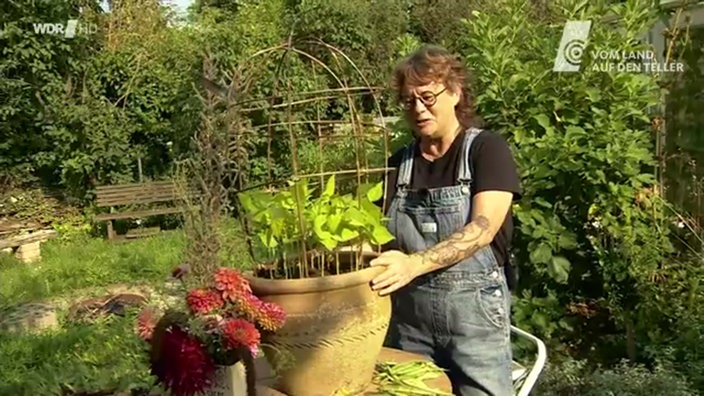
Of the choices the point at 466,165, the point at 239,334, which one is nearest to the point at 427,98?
the point at 466,165

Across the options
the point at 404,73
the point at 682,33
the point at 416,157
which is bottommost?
the point at 416,157

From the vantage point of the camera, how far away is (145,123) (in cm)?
978

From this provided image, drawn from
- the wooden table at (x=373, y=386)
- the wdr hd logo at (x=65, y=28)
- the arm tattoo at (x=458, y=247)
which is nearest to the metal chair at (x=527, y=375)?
the wooden table at (x=373, y=386)

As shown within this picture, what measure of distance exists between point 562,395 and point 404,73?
229 cm

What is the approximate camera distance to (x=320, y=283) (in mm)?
1577

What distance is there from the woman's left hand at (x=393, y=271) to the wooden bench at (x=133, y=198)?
24.9ft

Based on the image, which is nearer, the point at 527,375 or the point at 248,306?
the point at 248,306

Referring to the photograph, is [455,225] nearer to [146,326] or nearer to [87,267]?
[146,326]

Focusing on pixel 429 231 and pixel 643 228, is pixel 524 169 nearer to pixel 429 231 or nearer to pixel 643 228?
pixel 643 228

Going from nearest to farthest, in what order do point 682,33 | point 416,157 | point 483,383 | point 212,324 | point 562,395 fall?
point 212,324 → point 483,383 → point 416,157 → point 562,395 → point 682,33

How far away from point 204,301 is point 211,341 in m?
0.07

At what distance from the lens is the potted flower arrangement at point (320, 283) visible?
1.58 meters

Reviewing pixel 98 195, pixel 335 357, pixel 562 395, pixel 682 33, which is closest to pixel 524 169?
pixel 562 395

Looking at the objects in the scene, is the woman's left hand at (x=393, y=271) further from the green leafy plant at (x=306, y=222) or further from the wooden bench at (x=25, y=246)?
the wooden bench at (x=25, y=246)
